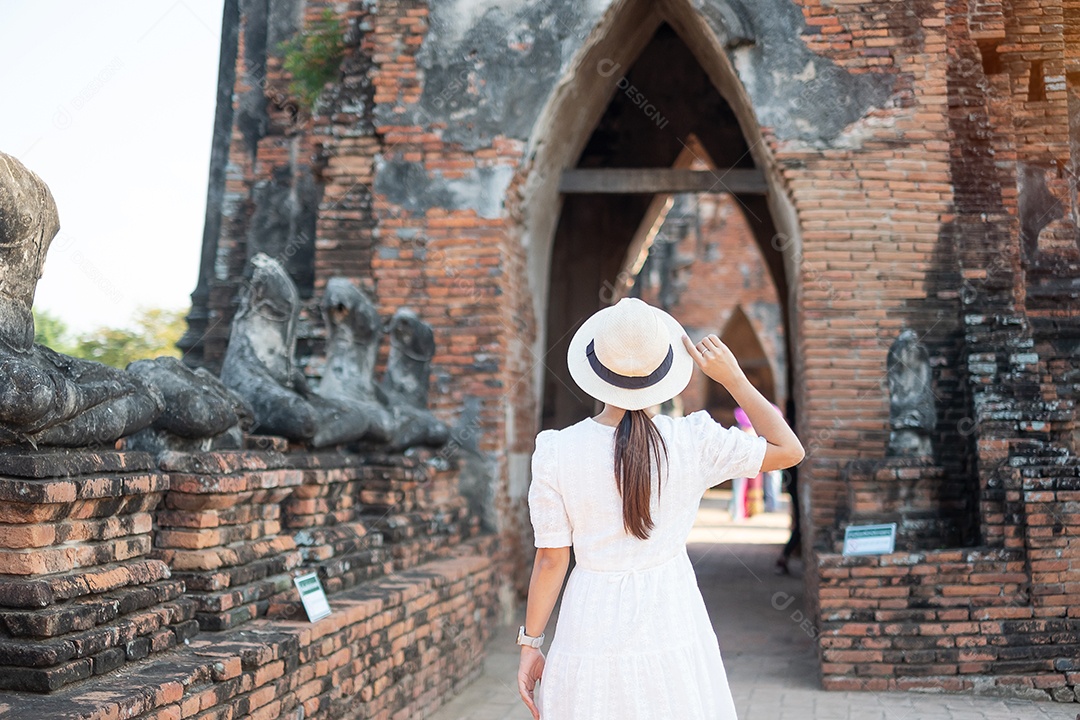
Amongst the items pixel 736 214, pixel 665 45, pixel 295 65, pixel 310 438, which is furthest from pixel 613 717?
pixel 736 214

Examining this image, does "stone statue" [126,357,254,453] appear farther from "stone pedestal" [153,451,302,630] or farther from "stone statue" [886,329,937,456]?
"stone statue" [886,329,937,456]

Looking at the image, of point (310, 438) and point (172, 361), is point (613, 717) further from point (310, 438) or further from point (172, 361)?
point (310, 438)

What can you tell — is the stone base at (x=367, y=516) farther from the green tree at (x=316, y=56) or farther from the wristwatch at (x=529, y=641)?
the green tree at (x=316, y=56)

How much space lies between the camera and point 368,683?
4121 millimetres

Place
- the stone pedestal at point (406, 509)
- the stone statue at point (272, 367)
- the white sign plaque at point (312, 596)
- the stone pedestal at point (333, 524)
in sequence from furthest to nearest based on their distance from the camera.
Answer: the stone pedestal at point (406, 509), the stone statue at point (272, 367), the stone pedestal at point (333, 524), the white sign plaque at point (312, 596)

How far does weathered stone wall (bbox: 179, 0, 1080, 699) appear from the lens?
6504mm

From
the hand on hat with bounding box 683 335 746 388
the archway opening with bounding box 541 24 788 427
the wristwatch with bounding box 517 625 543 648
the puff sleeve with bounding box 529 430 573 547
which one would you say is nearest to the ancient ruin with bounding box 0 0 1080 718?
the wristwatch with bounding box 517 625 543 648

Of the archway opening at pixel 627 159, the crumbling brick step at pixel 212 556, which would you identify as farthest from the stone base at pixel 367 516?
the archway opening at pixel 627 159

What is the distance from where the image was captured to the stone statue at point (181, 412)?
3.52 m

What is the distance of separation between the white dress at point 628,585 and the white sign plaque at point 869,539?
11.2 ft

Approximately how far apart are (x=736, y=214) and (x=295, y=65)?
44.7 feet

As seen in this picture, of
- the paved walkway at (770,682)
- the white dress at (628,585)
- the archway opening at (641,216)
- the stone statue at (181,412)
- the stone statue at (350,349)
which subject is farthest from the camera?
the archway opening at (641,216)

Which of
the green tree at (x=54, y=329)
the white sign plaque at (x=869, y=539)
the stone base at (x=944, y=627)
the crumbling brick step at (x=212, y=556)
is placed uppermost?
the green tree at (x=54, y=329)

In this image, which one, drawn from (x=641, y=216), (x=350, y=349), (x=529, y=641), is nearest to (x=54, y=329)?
(x=641, y=216)
